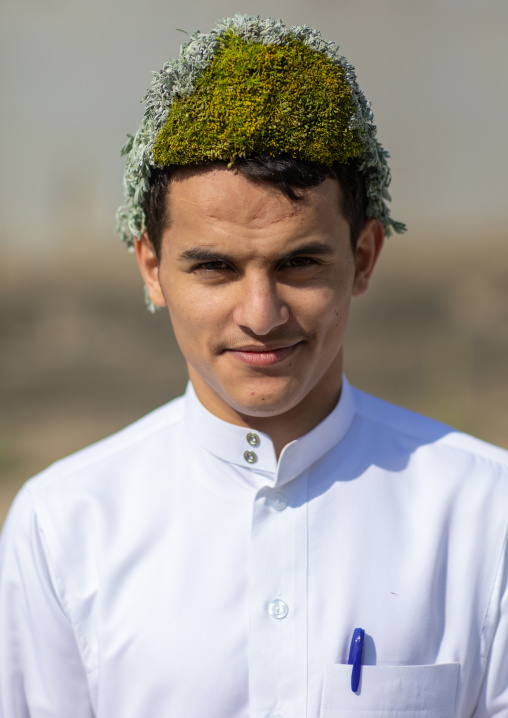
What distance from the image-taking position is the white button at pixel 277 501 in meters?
1.95

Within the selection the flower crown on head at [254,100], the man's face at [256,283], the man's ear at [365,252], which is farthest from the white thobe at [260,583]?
the flower crown on head at [254,100]

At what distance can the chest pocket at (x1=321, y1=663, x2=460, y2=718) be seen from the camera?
5.99 feet

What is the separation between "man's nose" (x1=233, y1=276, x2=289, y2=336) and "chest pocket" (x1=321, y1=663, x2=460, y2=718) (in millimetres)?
765

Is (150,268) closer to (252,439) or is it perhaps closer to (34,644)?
(252,439)

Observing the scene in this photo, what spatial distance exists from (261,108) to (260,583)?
1037mm

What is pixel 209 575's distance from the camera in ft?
6.35

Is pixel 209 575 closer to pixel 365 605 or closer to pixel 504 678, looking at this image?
pixel 365 605

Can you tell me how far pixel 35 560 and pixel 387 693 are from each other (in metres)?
0.85

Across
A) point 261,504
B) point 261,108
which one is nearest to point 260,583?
point 261,504

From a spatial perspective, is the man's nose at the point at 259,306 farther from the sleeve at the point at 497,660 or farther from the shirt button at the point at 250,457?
the sleeve at the point at 497,660

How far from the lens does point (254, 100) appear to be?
1.75 m

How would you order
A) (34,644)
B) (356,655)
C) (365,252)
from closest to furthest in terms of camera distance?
1. (356,655)
2. (34,644)
3. (365,252)

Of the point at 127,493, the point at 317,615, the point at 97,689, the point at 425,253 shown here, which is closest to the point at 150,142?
the point at 127,493

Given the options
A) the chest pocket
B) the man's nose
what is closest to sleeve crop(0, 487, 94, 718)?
the chest pocket
